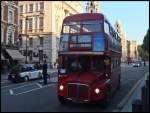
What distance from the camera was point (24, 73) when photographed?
1379 inches

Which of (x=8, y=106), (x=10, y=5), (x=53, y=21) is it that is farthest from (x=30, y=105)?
(x=10, y=5)

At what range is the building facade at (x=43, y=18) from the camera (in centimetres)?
2078

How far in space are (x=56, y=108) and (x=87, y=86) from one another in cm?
144

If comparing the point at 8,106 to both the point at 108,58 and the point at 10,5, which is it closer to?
the point at 108,58

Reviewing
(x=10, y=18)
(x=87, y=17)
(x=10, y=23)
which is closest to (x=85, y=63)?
(x=87, y=17)

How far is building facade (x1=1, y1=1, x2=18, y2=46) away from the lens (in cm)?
4884

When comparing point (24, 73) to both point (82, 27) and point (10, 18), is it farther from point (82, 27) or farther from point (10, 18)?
point (82, 27)

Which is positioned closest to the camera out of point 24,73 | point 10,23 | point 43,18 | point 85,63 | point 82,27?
point 85,63

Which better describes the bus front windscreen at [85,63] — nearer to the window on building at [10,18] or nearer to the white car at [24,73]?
the white car at [24,73]

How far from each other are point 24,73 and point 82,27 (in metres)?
19.7

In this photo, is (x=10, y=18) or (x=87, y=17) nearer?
(x=87, y=17)

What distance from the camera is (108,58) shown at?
1625 cm

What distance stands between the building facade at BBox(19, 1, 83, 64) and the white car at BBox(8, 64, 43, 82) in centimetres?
252

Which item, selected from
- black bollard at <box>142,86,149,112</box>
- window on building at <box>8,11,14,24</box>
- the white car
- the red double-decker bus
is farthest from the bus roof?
window on building at <box>8,11,14,24</box>
